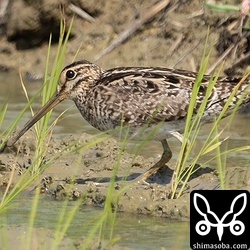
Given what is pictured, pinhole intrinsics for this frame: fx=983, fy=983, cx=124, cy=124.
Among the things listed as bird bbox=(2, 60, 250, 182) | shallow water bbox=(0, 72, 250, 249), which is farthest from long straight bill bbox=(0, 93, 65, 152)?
shallow water bbox=(0, 72, 250, 249)

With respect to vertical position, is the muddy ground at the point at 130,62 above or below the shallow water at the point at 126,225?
above

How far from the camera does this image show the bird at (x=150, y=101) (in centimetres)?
732

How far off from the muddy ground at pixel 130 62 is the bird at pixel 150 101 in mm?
389

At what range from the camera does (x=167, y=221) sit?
21.7ft

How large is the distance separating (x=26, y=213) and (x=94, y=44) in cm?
543

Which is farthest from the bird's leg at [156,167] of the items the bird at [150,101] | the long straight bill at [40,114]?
the long straight bill at [40,114]

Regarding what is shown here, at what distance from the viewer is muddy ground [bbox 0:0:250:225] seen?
278 inches

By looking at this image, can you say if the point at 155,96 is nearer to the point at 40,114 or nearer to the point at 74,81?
the point at 74,81

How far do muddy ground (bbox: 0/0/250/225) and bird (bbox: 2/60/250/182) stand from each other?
389mm

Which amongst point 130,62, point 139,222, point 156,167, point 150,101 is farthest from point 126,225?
point 130,62

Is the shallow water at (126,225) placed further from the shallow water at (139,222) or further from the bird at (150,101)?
the bird at (150,101)

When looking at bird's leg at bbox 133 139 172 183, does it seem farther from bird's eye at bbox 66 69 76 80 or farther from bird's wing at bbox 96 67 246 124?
bird's eye at bbox 66 69 76 80

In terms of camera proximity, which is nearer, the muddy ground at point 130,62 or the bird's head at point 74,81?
the muddy ground at point 130,62

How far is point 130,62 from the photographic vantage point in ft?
37.4
